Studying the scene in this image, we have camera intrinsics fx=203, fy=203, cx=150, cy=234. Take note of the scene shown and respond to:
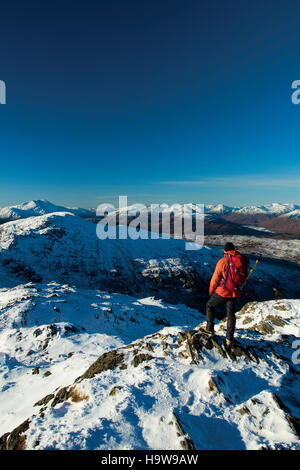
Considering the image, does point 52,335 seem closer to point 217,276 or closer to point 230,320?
point 230,320

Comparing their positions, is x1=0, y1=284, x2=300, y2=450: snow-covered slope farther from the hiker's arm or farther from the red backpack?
the red backpack

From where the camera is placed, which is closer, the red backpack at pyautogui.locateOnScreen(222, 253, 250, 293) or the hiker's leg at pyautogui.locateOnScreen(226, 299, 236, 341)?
the red backpack at pyautogui.locateOnScreen(222, 253, 250, 293)

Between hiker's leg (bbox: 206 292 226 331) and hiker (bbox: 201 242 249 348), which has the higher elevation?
hiker (bbox: 201 242 249 348)

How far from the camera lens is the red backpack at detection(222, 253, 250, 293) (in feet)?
25.6

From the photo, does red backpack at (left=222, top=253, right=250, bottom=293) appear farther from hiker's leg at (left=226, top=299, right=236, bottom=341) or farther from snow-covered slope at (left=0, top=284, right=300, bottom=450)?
snow-covered slope at (left=0, top=284, right=300, bottom=450)

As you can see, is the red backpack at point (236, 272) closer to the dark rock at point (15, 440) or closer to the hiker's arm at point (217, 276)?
the hiker's arm at point (217, 276)

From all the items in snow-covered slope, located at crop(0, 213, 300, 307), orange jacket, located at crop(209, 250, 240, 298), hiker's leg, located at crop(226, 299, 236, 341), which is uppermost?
orange jacket, located at crop(209, 250, 240, 298)

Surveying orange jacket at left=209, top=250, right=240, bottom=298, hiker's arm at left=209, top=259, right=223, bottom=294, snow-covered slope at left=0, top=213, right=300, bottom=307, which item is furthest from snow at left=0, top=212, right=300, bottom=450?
snow-covered slope at left=0, top=213, right=300, bottom=307

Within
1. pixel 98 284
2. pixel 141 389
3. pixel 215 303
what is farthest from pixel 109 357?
pixel 98 284

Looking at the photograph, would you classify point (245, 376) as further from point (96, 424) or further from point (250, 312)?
point (250, 312)

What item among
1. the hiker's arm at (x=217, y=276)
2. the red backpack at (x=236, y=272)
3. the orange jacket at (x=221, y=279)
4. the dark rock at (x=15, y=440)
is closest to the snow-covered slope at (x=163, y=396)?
the dark rock at (x=15, y=440)

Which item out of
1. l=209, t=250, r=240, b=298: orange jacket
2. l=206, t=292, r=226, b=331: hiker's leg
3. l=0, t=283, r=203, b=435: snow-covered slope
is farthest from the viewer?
l=0, t=283, r=203, b=435: snow-covered slope

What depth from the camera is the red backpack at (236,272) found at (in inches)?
307

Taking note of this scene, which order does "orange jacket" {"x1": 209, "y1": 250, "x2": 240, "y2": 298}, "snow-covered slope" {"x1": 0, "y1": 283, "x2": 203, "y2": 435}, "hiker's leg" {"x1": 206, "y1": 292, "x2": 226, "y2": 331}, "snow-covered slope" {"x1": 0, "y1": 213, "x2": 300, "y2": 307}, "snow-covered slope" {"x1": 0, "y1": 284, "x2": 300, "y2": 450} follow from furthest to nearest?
1. "snow-covered slope" {"x1": 0, "y1": 213, "x2": 300, "y2": 307}
2. "snow-covered slope" {"x1": 0, "y1": 283, "x2": 203, "y2": 435}
3. "hiker's leg" {"x1": 206, "y1": 292, "x2": 226, "y2": 331}
4. "orange jacket" {"x1": 209, "y1": 250, "x2": 240, "y2": 298}
5. "snow-covered slope" {"x1": 0, "y1": 284, "x2": 300, "y2": 450}
